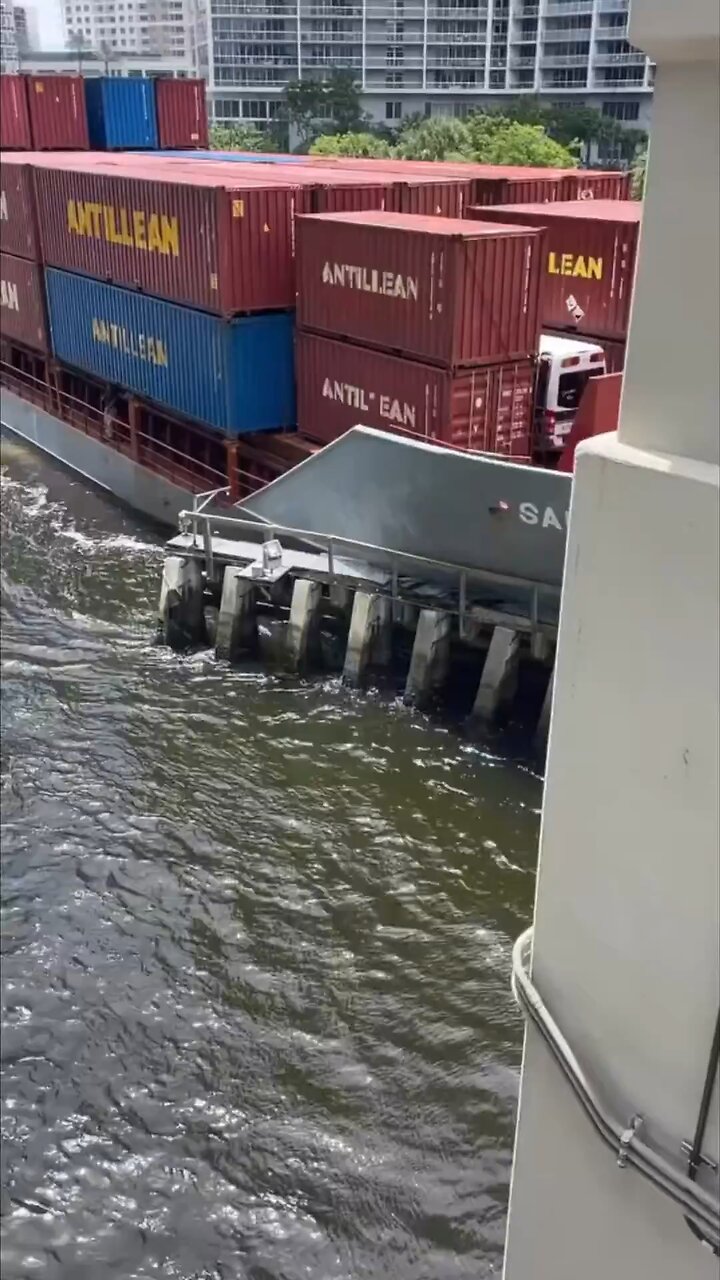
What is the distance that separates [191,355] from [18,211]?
948 centimetres

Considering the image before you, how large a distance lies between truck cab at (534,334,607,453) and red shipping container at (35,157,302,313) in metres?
5.00

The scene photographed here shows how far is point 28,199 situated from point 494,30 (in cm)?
8249

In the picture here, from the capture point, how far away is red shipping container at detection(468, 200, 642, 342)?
1784 cm

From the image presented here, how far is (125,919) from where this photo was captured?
35.6 ft

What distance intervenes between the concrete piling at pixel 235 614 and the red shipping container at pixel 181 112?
94.6 feet

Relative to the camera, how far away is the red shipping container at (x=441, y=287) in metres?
14.8

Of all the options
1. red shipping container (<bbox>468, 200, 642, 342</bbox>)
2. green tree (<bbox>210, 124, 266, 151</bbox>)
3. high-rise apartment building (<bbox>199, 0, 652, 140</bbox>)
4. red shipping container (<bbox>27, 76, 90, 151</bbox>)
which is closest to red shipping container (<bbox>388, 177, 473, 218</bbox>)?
red shipping container (<bbox>468, 200, 642, 342</bbox>)

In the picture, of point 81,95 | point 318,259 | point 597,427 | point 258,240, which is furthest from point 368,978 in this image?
point 81,95

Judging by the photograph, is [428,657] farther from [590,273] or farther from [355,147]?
[355,147]

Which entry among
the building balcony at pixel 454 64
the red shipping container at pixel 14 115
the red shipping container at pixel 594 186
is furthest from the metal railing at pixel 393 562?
the building balcony at pixel 454 64

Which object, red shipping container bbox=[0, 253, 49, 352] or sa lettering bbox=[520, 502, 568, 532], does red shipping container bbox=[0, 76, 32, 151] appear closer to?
red shipping container bbox=[0, 253, 49, 352]

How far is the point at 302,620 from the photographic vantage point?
15695mm

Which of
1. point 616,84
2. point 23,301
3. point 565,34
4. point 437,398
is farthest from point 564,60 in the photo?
point 437,398

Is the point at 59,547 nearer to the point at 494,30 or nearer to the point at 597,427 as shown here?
the point at 597,427
